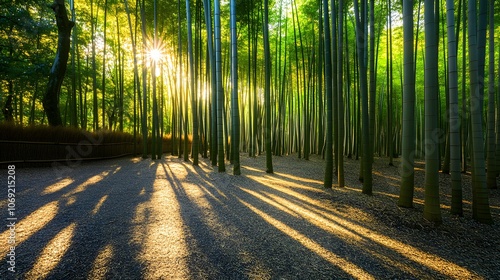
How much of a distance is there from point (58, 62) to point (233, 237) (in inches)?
299

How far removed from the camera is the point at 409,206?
2932mm

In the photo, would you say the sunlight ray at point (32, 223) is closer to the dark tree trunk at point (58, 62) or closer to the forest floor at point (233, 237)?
the forest floor at point (233, 237)

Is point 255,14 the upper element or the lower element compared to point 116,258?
upper

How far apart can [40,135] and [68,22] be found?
3.42 m

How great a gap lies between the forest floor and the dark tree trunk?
4.23 meters

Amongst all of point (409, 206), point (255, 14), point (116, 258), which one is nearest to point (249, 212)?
point (116, 258)

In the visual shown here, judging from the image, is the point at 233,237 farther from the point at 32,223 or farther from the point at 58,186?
the point at 58,186

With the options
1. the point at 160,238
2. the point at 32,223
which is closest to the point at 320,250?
the point at 160,238

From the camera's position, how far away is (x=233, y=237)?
1919 mm

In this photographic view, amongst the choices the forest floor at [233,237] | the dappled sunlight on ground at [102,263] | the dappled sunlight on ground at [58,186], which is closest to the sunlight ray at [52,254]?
the forest floor at [233,237]

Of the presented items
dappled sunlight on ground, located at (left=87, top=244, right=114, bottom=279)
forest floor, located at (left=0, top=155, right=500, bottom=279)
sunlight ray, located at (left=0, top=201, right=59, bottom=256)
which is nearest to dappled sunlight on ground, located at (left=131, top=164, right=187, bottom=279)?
forest floor, located at (left=0, top=155, right=500, bottom=279)

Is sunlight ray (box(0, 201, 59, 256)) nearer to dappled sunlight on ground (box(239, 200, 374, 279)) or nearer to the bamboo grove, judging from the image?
dappled sunlight on ground (box(239, 200, 374, 279))

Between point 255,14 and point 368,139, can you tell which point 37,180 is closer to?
point 368,139

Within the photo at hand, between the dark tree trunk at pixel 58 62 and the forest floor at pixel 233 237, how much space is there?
4230mm
